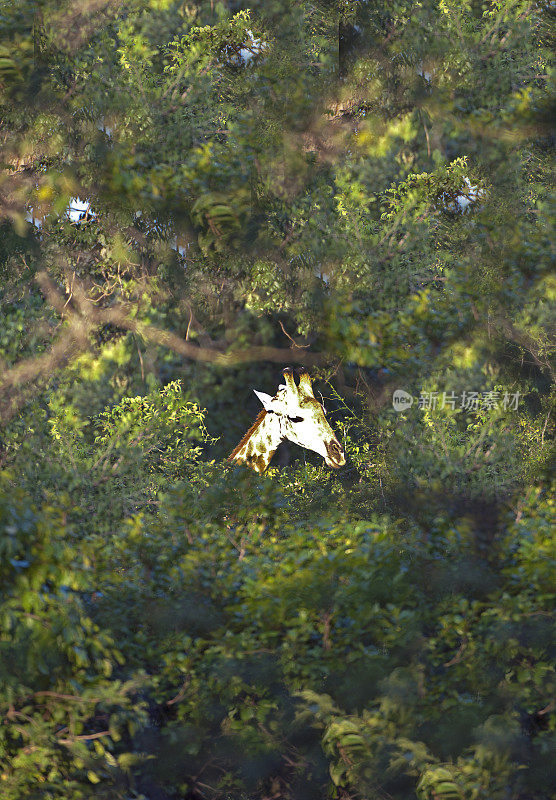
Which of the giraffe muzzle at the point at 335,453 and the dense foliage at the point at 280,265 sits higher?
the dense foliage at the point at 280,265

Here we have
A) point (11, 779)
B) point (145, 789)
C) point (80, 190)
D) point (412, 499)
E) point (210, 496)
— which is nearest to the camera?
point (11, 779)

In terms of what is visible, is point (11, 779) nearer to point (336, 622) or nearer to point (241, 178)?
point (336, 622)

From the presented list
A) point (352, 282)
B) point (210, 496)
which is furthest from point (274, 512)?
point (352, 282)

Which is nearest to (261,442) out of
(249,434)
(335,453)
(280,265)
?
(249,434)

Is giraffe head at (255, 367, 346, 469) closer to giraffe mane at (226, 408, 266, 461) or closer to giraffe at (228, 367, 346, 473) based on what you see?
giraffe at (228, 367, 346, 473)

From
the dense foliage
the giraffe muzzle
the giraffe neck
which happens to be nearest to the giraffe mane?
the giraffe neck

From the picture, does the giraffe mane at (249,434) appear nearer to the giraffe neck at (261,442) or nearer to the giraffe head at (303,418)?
the giraffe neck at (261,442)

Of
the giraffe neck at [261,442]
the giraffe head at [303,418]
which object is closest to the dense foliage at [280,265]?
the giraffe neck at [261,442]

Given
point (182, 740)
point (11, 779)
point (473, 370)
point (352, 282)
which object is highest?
point (352, 282)
